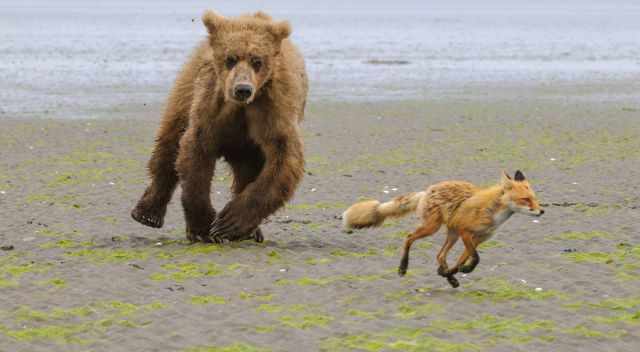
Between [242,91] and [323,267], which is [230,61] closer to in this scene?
[242,91]

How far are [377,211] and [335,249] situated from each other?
128 cm

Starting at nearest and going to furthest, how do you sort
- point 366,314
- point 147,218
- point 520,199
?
point 366,314 < point 520,199 < point 147,218

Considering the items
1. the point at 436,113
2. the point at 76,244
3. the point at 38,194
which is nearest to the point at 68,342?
the point at 76,244

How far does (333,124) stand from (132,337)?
14812 mm

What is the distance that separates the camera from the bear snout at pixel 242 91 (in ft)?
29.5

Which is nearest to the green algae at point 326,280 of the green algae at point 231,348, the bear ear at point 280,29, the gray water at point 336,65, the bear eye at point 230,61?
the green algae at point 231,348

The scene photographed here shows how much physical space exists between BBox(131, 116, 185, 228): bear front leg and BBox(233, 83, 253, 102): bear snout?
193 centimetres

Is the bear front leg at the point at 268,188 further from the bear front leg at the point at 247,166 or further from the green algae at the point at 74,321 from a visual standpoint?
the green algae at the point at 74,321

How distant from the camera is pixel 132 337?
7.16 metres

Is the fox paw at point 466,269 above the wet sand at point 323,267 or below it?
above

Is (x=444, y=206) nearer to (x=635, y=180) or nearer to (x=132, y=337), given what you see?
(x=132, y=337)

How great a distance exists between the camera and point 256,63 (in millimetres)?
9344

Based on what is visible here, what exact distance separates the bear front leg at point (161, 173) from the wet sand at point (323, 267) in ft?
0.61

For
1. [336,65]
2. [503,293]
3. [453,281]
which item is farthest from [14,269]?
[336,65]
